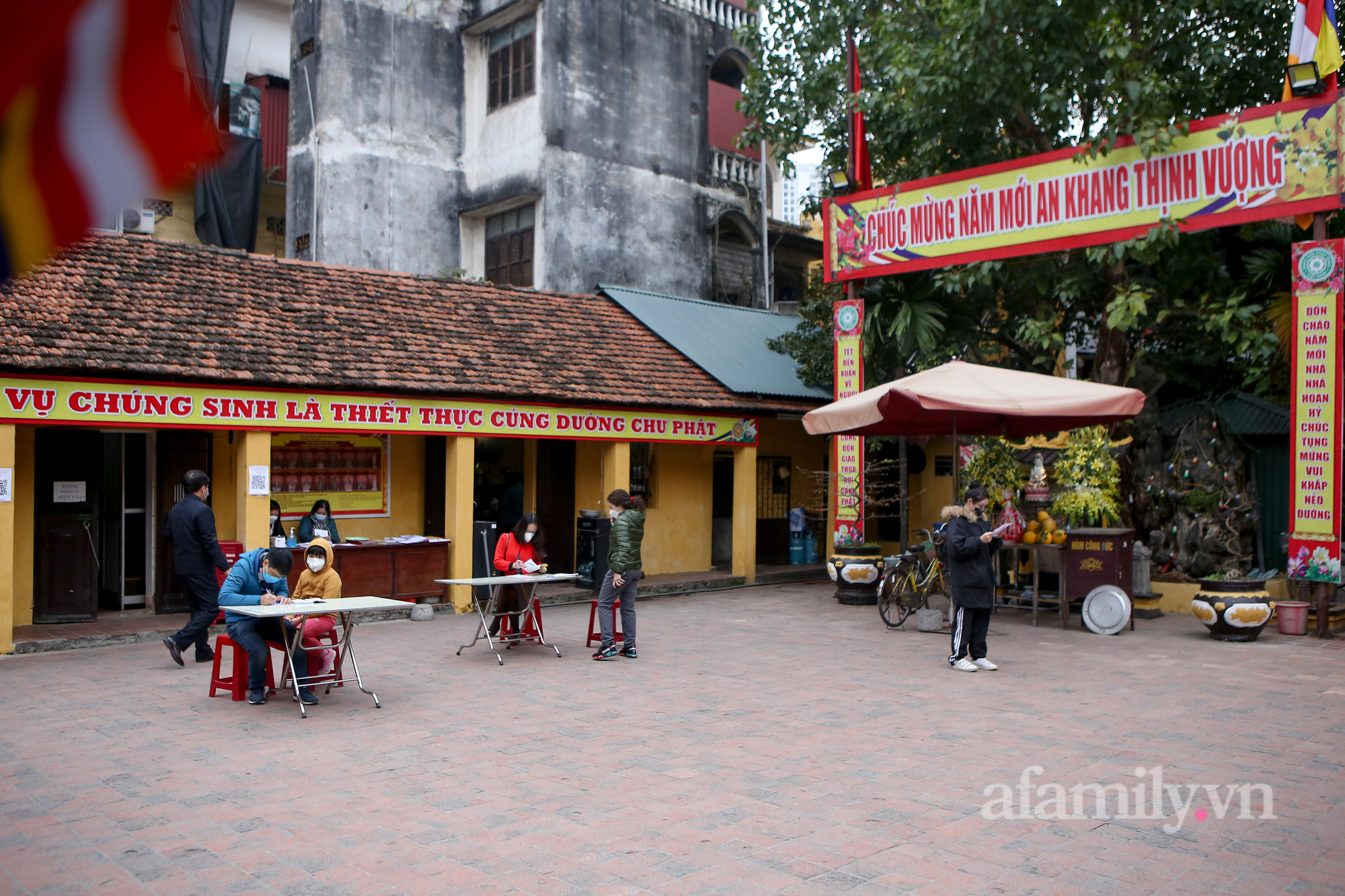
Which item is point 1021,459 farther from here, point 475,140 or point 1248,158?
point 475,140

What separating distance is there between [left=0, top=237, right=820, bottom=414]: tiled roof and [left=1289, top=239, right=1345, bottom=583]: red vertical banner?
739cm

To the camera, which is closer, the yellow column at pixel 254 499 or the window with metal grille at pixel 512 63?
the yellow column at pixel 254 499

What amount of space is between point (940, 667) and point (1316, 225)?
21.9ft

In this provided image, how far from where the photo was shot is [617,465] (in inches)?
588

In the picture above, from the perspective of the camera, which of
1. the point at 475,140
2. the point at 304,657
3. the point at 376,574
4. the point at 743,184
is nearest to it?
the point at 304,657

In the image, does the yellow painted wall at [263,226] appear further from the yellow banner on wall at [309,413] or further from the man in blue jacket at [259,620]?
the man in blue jacket at [259,620]

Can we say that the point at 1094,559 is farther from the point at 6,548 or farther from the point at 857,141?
the point at 6,548

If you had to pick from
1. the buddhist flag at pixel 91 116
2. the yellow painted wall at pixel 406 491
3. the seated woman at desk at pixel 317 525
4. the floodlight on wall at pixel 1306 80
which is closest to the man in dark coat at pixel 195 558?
the seated woman at desk at pixel 317 525

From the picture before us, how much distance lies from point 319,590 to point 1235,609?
897 cm

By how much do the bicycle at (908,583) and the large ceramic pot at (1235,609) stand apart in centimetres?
275

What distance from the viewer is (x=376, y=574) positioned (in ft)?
42.5

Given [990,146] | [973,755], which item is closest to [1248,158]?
[990,146]

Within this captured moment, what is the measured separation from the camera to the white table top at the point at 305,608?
7.45 metres

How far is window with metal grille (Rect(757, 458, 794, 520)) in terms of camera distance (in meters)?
18.8
